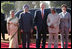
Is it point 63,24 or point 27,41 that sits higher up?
point 63,24

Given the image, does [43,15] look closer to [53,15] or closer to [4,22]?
[53,15]

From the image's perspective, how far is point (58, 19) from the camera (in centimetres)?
596

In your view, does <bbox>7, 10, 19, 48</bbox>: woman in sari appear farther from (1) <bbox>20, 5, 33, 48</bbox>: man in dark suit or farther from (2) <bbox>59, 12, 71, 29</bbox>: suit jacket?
(2) <bbox>59, 12, 71, 29</bbox>: suit jacket

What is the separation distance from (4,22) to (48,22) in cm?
359

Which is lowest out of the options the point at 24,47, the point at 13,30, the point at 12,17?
the point at 24,47

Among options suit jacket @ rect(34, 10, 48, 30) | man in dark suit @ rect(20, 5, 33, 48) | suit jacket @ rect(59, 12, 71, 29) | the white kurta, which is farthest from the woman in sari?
suit jacket @ rect(59, 12, 71, 29)

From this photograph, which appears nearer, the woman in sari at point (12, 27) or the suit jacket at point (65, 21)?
the woman in sari at point (12, 27)

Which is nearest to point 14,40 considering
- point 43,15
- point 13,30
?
point 13,30

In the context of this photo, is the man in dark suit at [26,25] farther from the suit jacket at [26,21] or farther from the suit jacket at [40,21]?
the suit jacket at [40,21]

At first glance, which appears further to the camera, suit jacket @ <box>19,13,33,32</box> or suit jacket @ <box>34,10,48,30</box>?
suit jacket @ <box>34,10,48,30</box>

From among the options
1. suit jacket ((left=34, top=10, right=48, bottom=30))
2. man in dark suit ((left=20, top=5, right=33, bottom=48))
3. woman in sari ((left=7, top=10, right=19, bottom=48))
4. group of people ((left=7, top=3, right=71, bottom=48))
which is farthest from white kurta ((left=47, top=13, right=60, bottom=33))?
woman in sari ((left=7, top=10, right=19, bottom=48))

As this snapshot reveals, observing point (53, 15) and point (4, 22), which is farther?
point (4, 22)

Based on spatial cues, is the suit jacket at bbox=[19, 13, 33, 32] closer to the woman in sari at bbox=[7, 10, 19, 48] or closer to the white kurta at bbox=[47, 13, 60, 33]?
the woman in sari at bbox=[7, 10, 19, 48]

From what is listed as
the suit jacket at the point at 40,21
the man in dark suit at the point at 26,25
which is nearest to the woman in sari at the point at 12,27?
the man in dark suit at the point at 26,25
